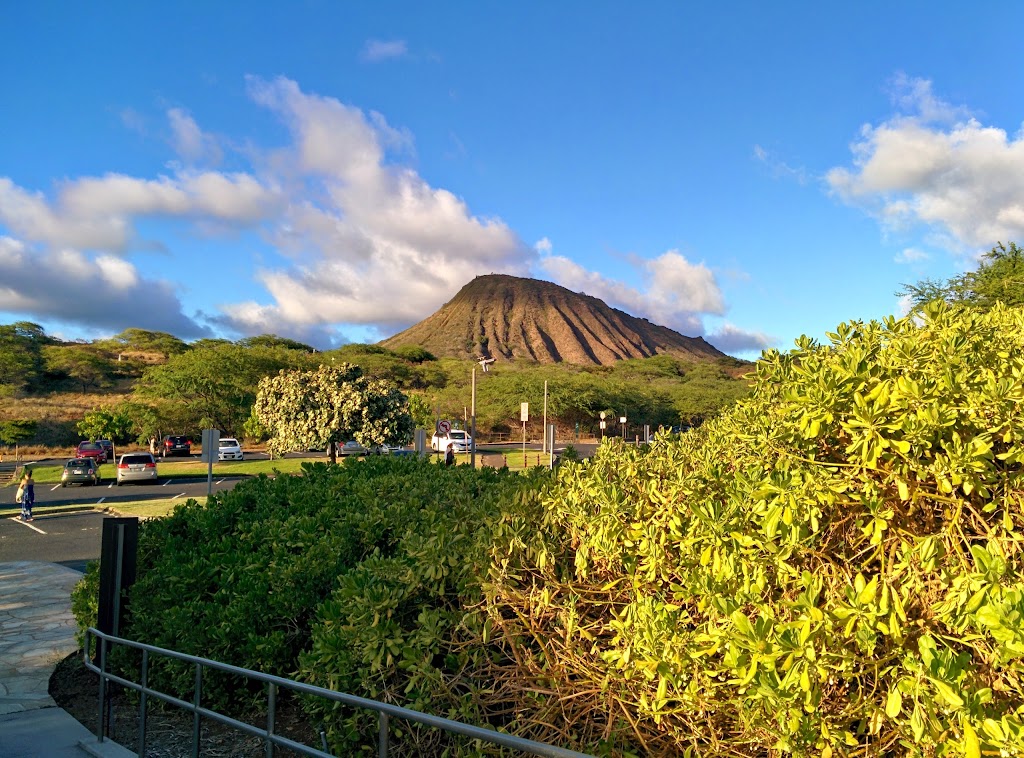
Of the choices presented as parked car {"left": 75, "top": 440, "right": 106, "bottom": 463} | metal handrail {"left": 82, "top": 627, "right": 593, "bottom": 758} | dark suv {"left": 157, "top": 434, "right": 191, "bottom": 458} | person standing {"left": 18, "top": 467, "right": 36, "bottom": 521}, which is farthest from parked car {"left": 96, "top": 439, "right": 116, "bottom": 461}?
metal handrail {"left": 82, "top": 627, "right": 593, "bottom": 758}

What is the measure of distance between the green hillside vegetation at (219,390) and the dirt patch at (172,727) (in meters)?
37.5

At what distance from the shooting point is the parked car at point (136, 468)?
28812mm

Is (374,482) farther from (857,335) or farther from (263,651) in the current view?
(857,335)

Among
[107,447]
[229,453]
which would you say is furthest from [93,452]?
[229,453]

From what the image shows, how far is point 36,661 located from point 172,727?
3.14 meters

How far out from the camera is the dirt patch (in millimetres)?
5301

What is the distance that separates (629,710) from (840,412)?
165 cm

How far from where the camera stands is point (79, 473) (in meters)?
29.2

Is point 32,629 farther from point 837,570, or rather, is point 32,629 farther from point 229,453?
point 229,453

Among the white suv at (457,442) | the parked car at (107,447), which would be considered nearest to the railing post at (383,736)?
the white suv at (457,442)

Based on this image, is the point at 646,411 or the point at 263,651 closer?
the point at 263,651

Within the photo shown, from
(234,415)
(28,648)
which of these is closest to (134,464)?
(28,648)

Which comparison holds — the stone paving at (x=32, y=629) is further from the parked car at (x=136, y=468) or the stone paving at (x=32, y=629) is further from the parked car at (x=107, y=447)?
the parked car at (x=107, y=447)

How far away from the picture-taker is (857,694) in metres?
2.50
